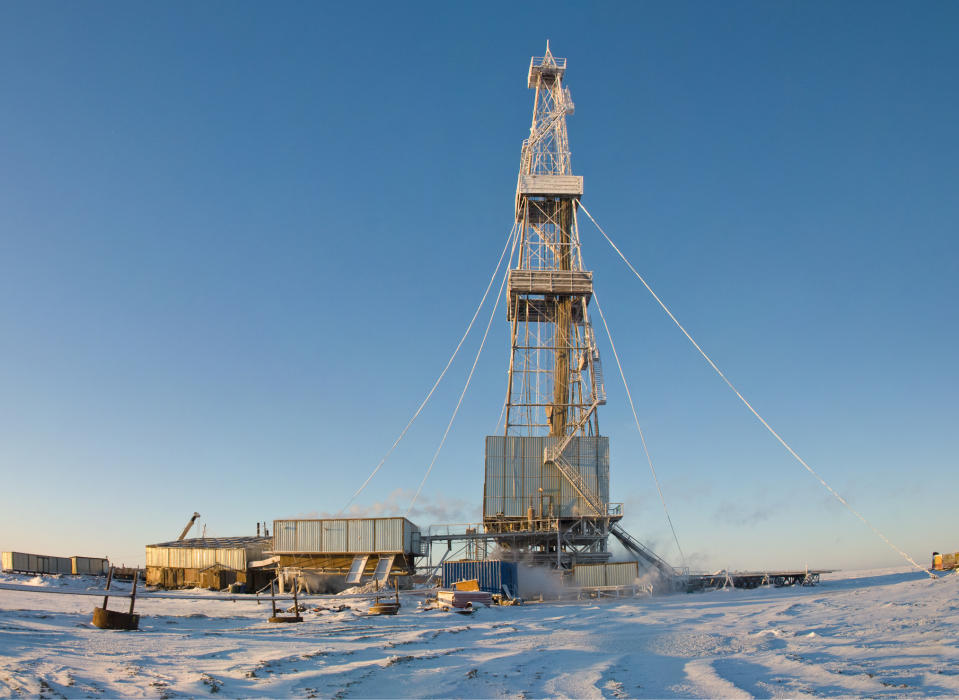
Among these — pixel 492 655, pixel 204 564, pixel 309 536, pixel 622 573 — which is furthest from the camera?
pixel 204 564

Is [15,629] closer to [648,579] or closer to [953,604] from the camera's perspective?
[953,604]

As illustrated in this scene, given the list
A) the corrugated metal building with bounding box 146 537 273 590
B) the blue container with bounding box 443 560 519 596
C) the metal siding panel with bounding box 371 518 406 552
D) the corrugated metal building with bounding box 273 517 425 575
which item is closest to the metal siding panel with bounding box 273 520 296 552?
the corrugated metal building with bounding box 273 517 425 575

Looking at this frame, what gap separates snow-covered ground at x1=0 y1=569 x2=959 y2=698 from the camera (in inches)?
513

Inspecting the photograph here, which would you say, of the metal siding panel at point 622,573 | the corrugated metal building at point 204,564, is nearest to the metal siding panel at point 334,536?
the corrugated metal building at point 204,564

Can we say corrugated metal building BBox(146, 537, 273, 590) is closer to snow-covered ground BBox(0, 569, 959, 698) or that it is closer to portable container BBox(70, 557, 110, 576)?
portable container BBox(70, 557, 110, 576)

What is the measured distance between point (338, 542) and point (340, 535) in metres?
0.44

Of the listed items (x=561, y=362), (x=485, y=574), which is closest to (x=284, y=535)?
(x=485, y=574)

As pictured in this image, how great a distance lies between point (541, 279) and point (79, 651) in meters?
41.1

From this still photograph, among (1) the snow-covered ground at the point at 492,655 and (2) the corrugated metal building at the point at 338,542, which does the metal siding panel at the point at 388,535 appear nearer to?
(2) the corrugated metal building at the point at 338,542

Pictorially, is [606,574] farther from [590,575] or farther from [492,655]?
[492,655]

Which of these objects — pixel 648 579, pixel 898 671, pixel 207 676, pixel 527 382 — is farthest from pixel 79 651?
pixel 527 382

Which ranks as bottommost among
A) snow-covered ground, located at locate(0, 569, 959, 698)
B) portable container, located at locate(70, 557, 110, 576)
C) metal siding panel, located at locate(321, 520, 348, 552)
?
portable container, located at locate(70, 557, 110, 576)

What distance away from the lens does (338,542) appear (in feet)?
152

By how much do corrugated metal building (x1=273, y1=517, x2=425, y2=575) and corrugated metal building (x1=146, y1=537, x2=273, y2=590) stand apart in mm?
3514
